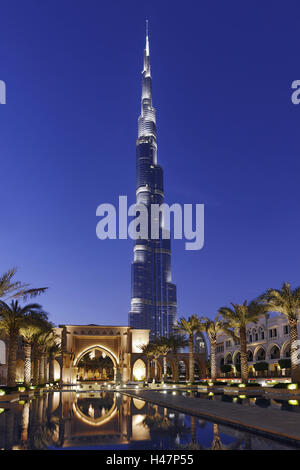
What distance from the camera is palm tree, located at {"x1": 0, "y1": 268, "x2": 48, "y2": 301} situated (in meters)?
25.1

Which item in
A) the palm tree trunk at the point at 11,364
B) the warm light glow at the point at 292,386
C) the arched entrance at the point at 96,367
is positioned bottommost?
the arched entrance at the point at 96,367

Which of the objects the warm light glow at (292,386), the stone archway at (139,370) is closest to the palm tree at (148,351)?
the stone archway at (139,370)

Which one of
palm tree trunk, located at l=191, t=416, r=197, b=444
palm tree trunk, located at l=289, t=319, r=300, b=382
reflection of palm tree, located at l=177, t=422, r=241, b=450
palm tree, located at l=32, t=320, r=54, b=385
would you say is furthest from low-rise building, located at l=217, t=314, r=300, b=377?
reflection of palm tree, located at l=177, t=422, r=241, b=450

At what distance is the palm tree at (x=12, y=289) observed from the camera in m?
25.1

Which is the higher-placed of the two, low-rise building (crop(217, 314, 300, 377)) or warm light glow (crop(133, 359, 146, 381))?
low-rise building (crop(217, 314, 300, 377))

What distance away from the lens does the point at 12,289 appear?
26.2 meters

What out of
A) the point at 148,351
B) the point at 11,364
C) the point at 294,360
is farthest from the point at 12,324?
the point at 148,351

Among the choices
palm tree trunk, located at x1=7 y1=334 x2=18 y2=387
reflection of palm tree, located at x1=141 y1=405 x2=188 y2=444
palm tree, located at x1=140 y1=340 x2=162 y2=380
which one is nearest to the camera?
reflection of palm tree, located at x1=141 y1=405 x2=188 y2=444

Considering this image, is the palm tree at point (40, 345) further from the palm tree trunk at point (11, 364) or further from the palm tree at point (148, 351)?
the palm tree at point (148, 351)

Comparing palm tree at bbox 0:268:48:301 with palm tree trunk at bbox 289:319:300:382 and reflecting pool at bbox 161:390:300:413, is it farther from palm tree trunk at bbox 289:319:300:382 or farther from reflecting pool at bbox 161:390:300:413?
palm tree trunk at bbox 289:319:300:382

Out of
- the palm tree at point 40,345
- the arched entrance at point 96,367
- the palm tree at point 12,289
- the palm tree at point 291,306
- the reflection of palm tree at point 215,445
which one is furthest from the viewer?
the arched entrance at point 96,367

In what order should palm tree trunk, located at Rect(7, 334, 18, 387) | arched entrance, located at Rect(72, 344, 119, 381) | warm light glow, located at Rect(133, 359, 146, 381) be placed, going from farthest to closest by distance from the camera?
arched entrance, located at Rect(72, 344, 119, 381) → warm light glow, located at Rect(133, 359, 146, 381) → palm tree trunk, located at Rect(7, 334, 18, 387)
